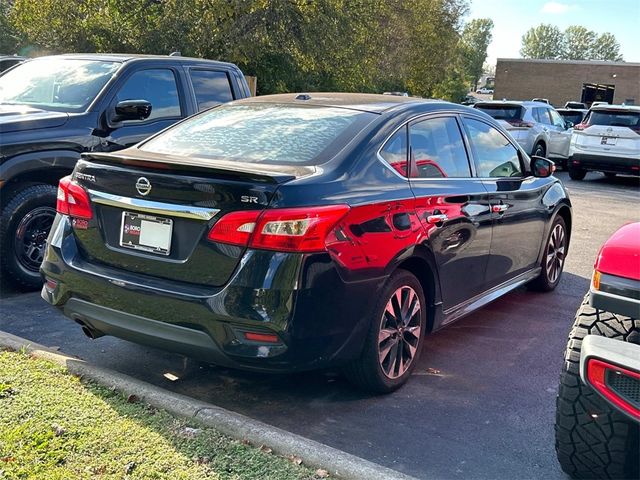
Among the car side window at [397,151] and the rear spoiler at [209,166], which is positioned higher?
the car side window at [397,151]

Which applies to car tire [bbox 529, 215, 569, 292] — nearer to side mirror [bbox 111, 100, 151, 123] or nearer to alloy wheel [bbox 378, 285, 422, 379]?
alloy wheel [bbox 378, 285, 422, 379]

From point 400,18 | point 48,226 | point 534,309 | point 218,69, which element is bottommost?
point 534,309

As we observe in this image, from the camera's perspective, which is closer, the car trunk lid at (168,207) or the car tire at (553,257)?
the car trunk lid at (168,207)

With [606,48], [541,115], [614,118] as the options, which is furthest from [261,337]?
[606,48]

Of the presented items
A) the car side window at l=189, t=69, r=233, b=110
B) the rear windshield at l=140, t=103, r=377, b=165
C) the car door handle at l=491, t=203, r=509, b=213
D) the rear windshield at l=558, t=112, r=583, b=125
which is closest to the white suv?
the rear windshield at l=558, t=112, r=583, b=125

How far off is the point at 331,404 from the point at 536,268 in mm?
2887

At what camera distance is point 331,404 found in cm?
379

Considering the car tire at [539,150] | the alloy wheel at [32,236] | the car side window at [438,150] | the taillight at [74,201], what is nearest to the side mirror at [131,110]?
the alloy wheel at [32,236]

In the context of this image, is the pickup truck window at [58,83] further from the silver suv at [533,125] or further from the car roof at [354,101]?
the silver suv at [533,125]

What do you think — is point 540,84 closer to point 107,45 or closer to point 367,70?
point 367,70

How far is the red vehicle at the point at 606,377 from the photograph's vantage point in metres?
2.50

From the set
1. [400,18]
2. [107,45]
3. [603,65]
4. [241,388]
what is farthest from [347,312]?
[603,65]

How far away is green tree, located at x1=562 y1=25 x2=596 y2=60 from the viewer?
136625 mm

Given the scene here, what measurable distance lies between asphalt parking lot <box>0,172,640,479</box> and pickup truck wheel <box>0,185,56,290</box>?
21 cm
